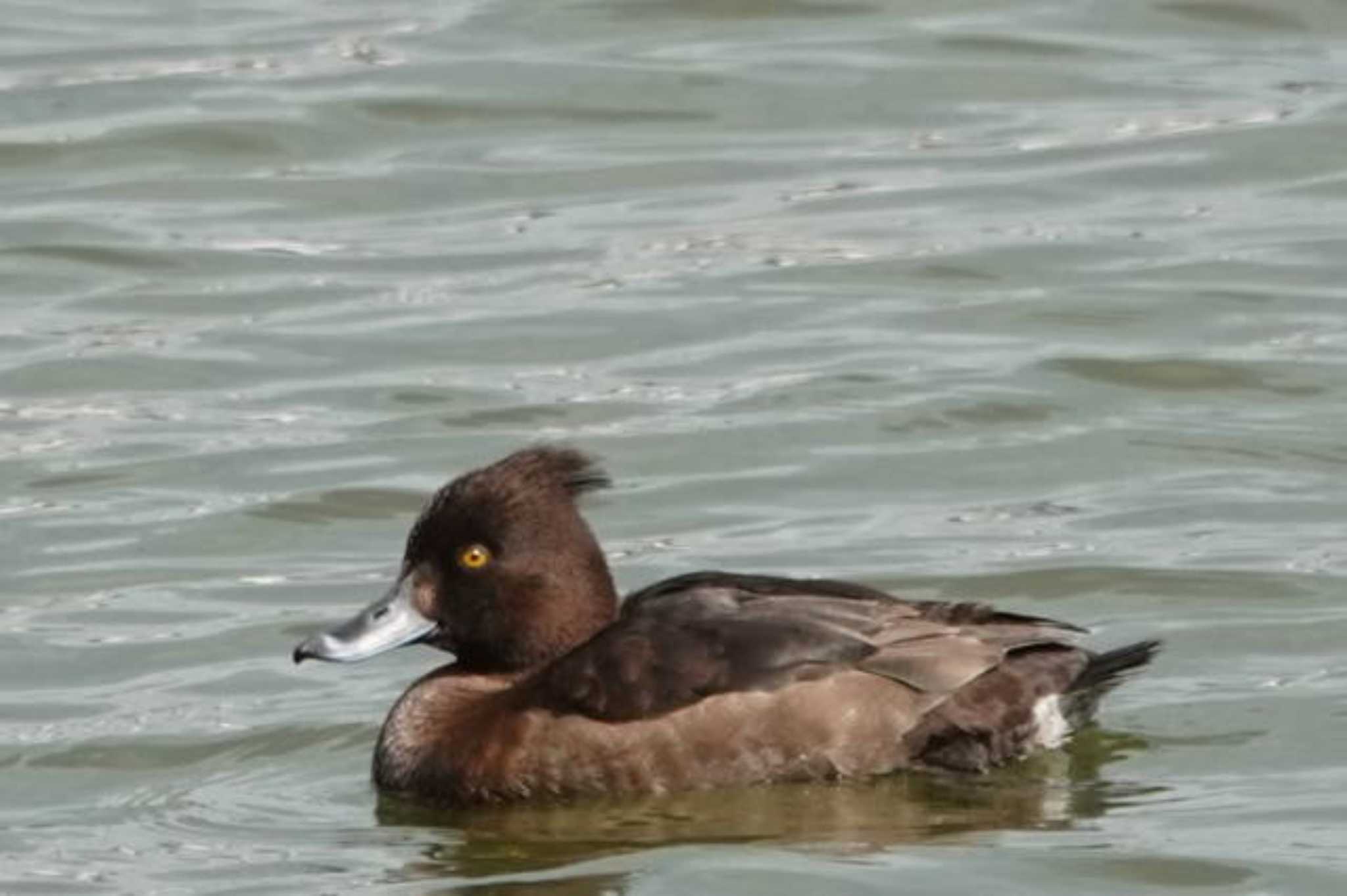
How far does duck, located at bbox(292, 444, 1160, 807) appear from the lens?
10.5 m

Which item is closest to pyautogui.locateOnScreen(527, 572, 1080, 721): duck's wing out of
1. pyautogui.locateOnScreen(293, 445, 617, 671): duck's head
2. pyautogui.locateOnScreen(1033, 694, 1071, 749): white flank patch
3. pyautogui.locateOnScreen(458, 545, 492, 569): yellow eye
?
pyautogui.locateOnScreen(1033, 694, 1071, 749): white flank patch

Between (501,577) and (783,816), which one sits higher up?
(501,577)

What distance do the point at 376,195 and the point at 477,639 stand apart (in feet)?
21.5

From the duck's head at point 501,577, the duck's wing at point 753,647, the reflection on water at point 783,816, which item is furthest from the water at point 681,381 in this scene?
the duck's head at point 501,577

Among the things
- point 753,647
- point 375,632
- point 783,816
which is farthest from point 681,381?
point 783,816

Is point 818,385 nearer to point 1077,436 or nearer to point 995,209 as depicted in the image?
point 1077,436

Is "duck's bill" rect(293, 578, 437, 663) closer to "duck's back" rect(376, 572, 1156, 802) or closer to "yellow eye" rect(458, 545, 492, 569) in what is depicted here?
"yellow eye" rect(458, 545, 492, 569)

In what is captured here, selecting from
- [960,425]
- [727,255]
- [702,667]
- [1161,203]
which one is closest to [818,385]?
[960,425]

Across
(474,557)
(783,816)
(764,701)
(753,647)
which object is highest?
(474,557)

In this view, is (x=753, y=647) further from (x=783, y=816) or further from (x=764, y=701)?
(x=783, y=816)

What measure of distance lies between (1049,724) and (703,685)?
872 millimetres

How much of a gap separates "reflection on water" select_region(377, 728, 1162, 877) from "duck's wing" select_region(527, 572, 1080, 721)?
25 centimetres

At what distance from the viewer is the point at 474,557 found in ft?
36.0

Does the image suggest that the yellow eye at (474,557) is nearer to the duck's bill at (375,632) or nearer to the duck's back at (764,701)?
the duck's bill at (375,632)
